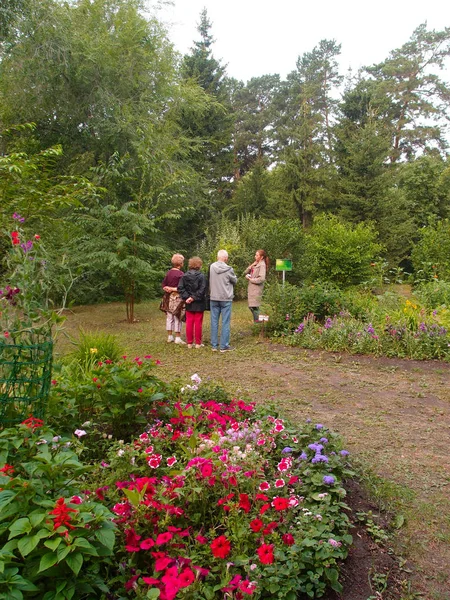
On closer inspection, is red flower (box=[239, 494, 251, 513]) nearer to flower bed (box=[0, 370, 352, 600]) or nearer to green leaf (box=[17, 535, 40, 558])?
flower bed (box=[0, 370, 352, 600])

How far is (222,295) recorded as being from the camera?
7918 millimetres

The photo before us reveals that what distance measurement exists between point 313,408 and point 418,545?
2.28m

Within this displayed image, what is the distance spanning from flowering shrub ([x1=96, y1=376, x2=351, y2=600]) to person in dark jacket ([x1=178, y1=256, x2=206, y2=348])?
4959mm

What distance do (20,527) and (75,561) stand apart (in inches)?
8.7

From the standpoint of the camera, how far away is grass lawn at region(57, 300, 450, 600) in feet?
8.55

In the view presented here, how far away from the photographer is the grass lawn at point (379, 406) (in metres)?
2.61

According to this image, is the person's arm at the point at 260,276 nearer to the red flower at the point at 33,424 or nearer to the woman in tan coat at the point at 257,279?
the woman in tan coat at the point at 257,279

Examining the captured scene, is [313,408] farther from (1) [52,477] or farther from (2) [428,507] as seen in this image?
(1) [52,477]

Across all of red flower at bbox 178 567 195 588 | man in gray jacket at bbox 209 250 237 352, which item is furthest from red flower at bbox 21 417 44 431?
man in gray jacket at bbox 209 250 237 352

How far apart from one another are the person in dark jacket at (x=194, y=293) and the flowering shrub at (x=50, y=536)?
605 cm

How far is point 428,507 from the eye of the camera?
286 centimetres

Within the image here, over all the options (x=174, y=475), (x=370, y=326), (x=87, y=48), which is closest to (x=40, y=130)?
(x=87, y=48)

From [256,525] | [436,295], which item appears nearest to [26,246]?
[256,525]

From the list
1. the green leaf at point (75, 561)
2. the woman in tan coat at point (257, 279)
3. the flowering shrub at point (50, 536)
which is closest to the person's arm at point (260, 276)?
the woman in tan coat at point (257, 279)
